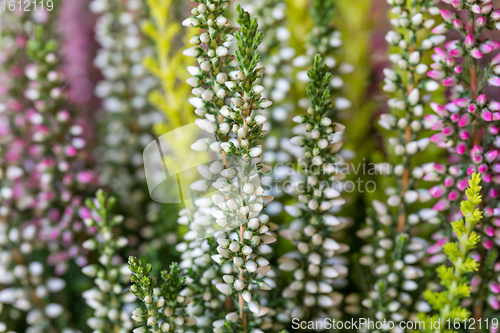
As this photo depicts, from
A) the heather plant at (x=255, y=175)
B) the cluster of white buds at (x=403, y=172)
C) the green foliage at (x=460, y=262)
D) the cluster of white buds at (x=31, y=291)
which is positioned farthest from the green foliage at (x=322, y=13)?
the cluster of white buds at (x=31, y=291)

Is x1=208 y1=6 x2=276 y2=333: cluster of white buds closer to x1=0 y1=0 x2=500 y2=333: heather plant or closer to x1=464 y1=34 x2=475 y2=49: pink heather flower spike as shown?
x1=0 y1=0 x2=500 y2=333: heather plant

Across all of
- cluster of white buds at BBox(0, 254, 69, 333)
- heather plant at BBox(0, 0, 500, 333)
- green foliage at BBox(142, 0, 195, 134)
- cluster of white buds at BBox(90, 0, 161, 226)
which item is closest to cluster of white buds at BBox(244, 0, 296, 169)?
heather plant at BBox(0, 0, 500, 333)

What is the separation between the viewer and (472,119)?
1.84ft

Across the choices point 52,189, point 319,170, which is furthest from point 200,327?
point 52,189

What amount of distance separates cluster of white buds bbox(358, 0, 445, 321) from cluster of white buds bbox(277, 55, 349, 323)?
0.22ft

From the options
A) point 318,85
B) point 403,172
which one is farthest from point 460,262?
point 318,85

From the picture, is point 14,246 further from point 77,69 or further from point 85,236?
point 77,69

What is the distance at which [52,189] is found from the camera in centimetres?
78

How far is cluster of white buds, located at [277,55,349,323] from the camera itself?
0.52 meters

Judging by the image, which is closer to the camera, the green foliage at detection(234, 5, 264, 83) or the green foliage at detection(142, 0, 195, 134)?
the green foliage at detection(234, 5, 264, 83)

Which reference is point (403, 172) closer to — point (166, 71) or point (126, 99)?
point (166, 71)

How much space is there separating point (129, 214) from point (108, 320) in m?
0.31

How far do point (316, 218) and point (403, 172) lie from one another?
0.15 meters

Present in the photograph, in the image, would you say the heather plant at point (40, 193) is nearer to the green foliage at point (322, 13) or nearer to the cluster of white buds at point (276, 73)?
the cluster of white buds at point (276, 73)
